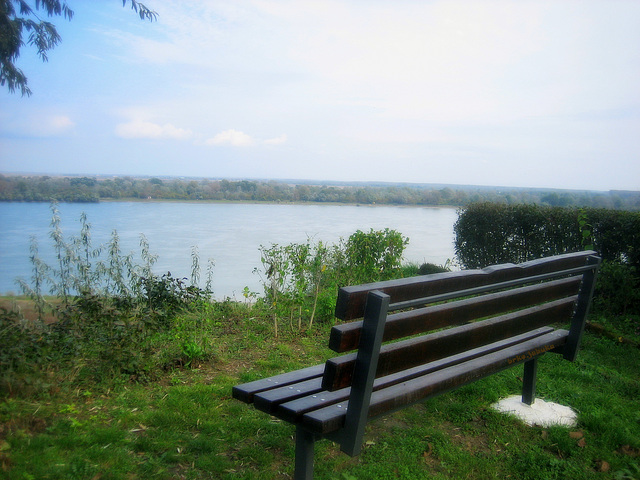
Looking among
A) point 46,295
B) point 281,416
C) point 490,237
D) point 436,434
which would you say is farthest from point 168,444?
point 490,237

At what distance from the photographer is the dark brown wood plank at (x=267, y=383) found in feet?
8.28

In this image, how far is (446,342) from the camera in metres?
2.61

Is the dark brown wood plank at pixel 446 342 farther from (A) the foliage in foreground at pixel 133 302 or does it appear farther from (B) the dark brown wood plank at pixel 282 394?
(A) the foliage in foreground at pixel 133 302

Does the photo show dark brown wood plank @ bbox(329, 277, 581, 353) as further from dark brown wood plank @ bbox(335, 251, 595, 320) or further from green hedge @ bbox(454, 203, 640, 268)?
green hedge @ bbox(454, 203, 640, 268)

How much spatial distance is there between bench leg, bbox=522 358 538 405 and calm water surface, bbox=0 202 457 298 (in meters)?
3.26

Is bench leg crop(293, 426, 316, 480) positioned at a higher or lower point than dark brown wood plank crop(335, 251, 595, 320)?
lower

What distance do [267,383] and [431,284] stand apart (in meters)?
1.06

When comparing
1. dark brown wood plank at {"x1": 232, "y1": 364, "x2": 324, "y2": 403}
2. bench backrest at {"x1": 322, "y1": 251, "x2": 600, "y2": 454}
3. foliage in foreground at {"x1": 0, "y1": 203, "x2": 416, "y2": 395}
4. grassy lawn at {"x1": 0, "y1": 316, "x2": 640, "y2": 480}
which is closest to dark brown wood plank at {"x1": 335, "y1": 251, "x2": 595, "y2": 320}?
bench backrest at {"x1": 322, "y1": 251, "x2": 600, "y2": 454}

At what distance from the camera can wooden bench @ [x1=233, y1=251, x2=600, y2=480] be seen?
2.09 metres

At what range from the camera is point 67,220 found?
4691mm

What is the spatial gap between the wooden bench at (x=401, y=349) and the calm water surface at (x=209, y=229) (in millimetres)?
2661

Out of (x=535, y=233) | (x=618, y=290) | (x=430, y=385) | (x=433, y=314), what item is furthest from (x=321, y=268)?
(x=535, y=233)

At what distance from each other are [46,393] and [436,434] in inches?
106

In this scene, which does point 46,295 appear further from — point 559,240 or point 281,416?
point 559,240
